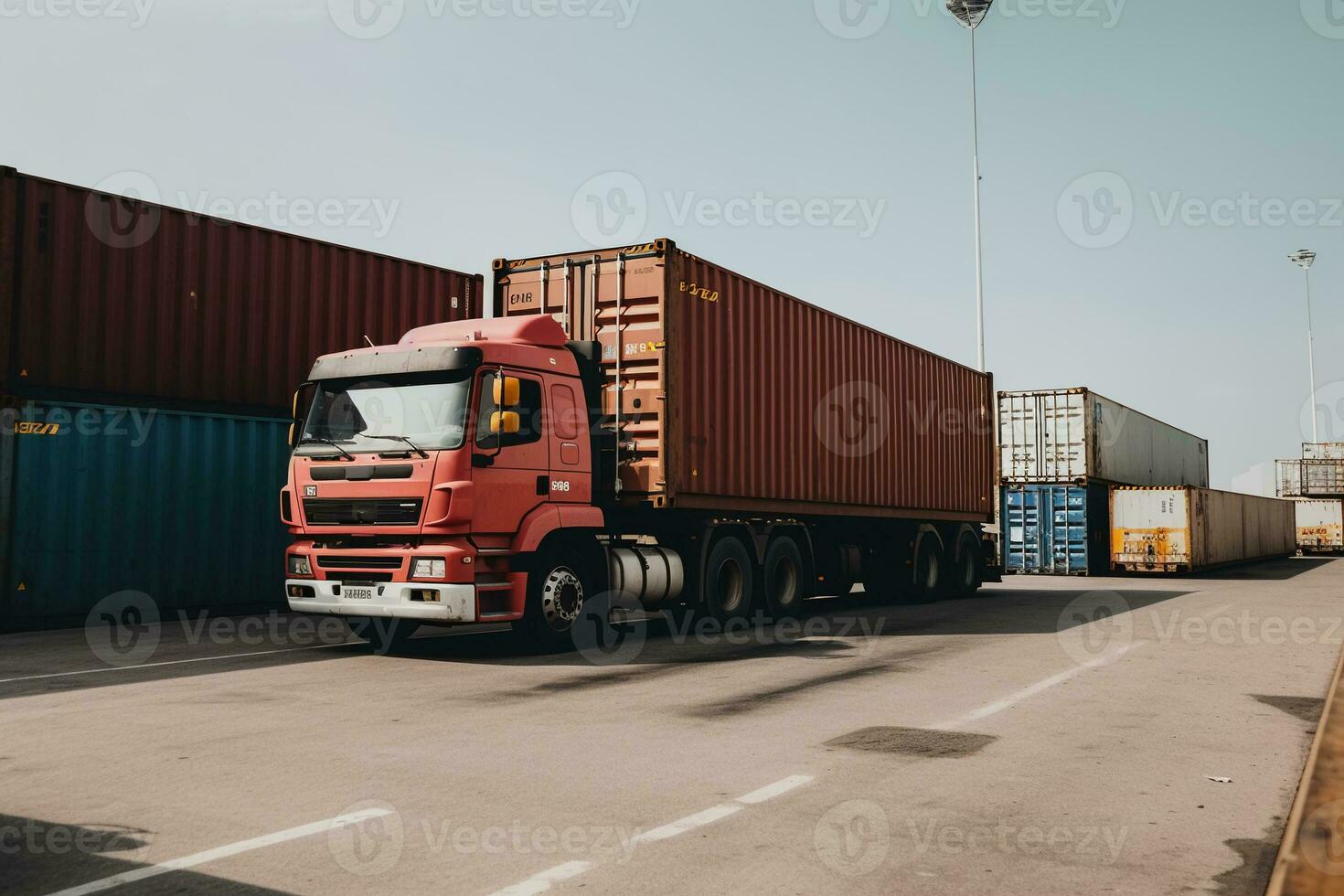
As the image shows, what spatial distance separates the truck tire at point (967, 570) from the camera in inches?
802

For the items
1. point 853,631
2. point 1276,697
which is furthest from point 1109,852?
point 853,631

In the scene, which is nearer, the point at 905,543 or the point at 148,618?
the point at 148,618

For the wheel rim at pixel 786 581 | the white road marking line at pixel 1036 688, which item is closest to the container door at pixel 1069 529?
the wheel rim at pixel 786 581

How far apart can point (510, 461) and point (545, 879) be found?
6634 mm

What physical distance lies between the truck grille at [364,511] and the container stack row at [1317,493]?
50463 mm

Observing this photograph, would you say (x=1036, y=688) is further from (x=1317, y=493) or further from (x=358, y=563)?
(x=1317, y=493)

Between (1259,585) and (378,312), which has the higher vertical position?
(378,312)

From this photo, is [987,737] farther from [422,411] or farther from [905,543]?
[905,543]

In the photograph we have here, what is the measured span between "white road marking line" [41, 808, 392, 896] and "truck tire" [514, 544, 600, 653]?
566cm

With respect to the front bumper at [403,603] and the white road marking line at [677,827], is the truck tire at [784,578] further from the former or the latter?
the white road marking line at [677,827]

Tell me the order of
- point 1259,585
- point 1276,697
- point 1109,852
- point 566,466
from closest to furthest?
point 1109,852 < point 1276,697 < point 566,466 < point 1259,585

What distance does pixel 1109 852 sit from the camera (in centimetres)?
454

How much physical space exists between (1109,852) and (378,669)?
6987 mm

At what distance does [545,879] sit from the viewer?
4094mm
